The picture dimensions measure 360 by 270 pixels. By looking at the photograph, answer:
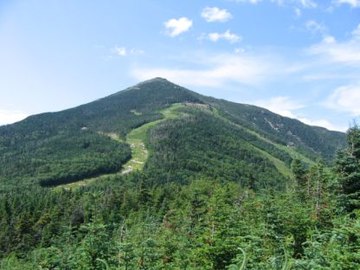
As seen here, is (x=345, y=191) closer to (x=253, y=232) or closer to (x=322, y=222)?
(x=322, y=222)

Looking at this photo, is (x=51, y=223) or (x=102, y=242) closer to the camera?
(x=102, y=242)

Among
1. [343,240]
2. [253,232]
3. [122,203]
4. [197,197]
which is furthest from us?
[122,203]

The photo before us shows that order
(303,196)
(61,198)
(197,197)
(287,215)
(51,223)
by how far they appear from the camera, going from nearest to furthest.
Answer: (287,215) → (303,196) → (197,197) → (51,223) → (61,198)

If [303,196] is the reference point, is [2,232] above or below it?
below

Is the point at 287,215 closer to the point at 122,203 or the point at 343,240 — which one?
the point at 343,240

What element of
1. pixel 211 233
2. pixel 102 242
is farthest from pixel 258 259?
pixel 102 242

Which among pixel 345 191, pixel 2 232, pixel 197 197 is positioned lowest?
pixel 2 232

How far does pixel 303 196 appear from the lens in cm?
5306

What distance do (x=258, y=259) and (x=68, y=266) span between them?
8.77 m

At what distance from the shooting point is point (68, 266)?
57.6 feet

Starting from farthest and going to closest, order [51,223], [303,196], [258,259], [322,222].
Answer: [51,223] → [303,196] → [322,222] → [258,259]

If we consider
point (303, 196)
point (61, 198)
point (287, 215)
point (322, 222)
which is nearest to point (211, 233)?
point (287, 215)

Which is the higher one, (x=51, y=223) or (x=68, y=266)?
(x=68, y=266)

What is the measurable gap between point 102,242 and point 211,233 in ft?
28.7
